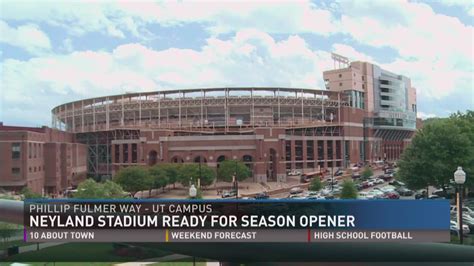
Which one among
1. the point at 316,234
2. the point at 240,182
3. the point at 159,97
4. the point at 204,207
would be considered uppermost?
the point at 159,97

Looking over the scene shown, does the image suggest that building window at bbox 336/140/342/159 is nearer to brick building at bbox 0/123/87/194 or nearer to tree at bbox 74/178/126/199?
brick building at bbox 0/123/87/194

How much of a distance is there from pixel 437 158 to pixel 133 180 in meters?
28.7

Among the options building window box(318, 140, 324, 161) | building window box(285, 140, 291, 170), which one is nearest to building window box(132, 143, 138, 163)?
building window box(285, 140, 291, 170)

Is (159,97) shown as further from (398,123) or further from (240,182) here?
(398,123)

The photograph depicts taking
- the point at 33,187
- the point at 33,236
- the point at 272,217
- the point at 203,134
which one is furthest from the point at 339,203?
the point at 203,134

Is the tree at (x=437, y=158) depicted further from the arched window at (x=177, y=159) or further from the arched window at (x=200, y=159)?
the arched window at (x=177, y=159)

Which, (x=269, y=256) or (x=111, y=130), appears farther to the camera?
(x=111, y=130)

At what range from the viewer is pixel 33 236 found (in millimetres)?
6785

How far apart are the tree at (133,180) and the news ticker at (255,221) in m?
36.9

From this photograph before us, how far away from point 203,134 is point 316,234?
57.7m

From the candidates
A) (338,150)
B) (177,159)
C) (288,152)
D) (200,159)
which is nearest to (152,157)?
(177,159)

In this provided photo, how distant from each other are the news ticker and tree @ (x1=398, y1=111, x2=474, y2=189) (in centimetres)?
2221

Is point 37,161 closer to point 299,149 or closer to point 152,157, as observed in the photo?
point 152,157

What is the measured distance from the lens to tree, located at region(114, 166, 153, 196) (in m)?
42.8
